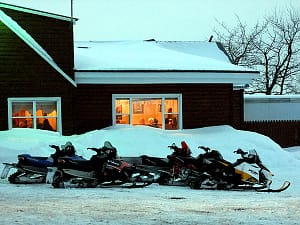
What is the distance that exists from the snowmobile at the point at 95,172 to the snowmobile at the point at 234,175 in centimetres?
156

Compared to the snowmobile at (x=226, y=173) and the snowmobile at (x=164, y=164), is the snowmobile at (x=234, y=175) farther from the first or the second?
the snowmobile at (x=164, y=164)

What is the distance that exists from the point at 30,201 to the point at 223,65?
49.4 ft

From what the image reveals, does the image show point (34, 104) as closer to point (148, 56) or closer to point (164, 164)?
point (148, 56)

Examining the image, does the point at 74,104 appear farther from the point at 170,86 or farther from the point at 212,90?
the point at 212,90

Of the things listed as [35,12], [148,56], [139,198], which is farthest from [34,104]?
[139,198]

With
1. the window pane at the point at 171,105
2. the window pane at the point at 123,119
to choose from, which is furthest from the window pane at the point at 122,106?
the window pane at the point at 171,105

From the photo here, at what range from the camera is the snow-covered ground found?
945 cm

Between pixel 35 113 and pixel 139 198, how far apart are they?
10.8m

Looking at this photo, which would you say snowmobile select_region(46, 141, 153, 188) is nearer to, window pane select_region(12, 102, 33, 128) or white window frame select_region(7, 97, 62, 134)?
white window frame select_region(7, 97, 62, 134)

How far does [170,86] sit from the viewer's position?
23781 mm

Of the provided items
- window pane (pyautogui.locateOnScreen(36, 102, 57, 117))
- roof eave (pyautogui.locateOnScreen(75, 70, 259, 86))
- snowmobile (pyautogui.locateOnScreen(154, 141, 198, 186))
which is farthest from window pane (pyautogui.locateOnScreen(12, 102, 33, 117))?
snowmobile (pyautogui.locateOnScreen(154, 141, 198, 186))

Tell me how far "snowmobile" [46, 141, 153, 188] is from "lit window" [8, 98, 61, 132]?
7980 mm

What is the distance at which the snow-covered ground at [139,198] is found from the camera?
9453mm

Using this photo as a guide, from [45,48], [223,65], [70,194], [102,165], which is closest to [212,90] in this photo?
[223,65]
